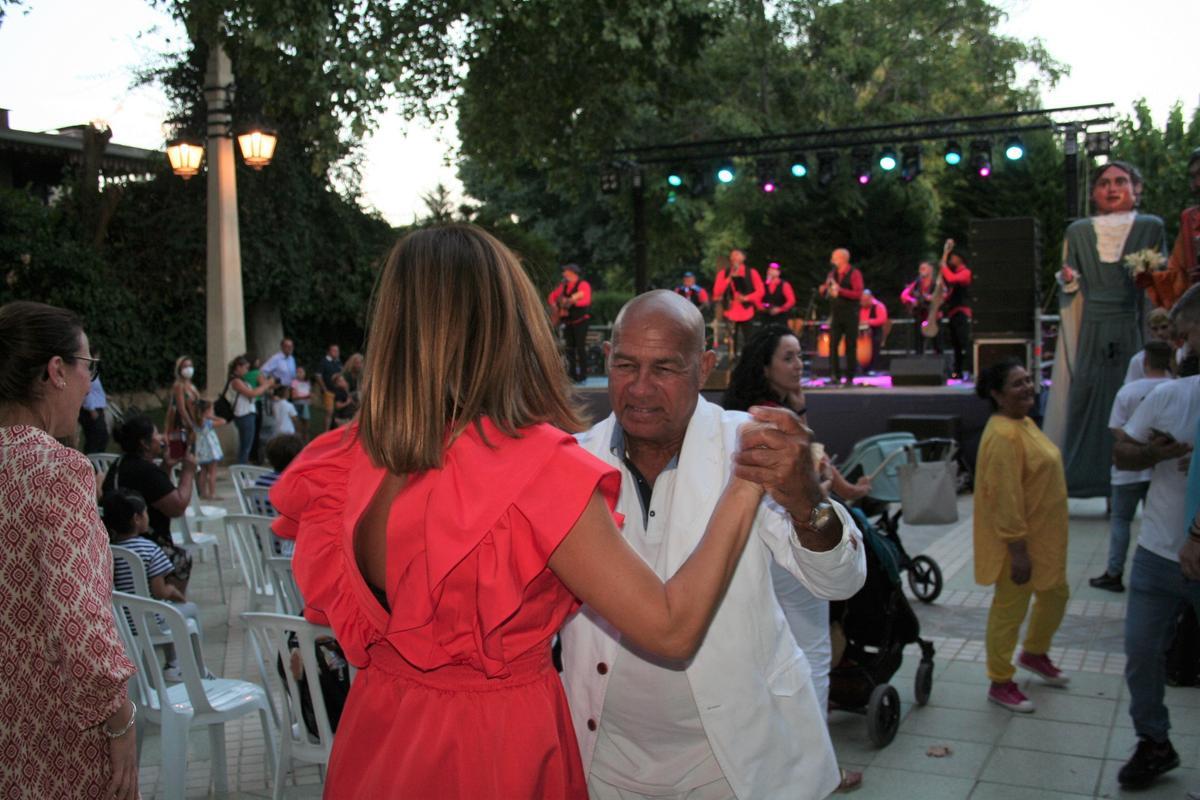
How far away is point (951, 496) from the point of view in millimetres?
6684

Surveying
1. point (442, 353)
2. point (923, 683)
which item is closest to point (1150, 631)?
point (923, 683)

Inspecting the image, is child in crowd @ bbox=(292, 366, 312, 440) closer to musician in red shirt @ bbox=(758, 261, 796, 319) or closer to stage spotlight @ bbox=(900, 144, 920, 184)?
musician in red shirt @ bbox=(758, 261, 796, 319)

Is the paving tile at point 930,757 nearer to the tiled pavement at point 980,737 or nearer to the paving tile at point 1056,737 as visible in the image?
the tiled pavement at point 980,737

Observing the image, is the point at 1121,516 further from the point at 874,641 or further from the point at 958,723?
the point at 874,641

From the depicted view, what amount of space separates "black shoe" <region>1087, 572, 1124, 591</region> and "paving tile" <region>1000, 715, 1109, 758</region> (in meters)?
2.93

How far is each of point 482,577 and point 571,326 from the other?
18604mm

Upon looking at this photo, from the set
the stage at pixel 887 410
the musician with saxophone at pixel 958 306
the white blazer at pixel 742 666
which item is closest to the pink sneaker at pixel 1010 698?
the white blazer at pixel 742 666

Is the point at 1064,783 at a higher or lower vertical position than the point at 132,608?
lower

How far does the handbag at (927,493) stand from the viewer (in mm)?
6547

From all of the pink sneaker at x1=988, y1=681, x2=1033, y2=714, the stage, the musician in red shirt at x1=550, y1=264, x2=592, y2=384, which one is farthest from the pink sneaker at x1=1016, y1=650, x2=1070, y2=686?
the musician in red shirt at x1=550, y1=264, x2=592, y2=384

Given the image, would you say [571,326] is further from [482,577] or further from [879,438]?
[482,577]

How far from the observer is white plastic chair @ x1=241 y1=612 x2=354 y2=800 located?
3564mm

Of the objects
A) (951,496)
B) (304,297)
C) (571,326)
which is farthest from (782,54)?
(951,496)

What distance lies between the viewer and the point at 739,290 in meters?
19.8
